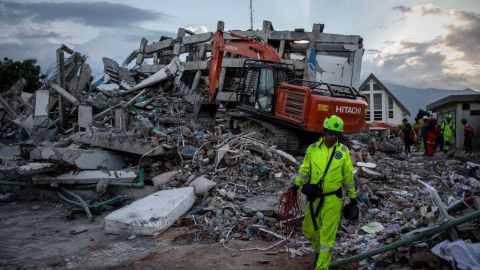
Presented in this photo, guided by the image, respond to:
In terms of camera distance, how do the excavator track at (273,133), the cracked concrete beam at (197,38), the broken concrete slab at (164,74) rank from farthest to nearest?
the cracked concrete beam at (197,38) < the broken concrete slab at (164,74) < the excavator track at (273,133)

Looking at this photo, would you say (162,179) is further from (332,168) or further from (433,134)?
(433,134)

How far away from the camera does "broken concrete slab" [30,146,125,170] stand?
8.62 metres

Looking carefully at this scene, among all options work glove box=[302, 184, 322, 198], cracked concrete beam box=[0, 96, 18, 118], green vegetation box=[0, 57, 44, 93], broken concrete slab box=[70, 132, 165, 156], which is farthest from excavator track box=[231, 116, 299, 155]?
green vegetation box=[0, 57, 44, 93]

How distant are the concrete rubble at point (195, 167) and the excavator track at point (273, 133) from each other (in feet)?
2.62

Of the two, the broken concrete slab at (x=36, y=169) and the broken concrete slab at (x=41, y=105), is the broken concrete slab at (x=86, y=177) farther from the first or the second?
the broken concrete slab at (x=41, y=105)

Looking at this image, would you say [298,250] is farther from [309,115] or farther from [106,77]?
[106,77]

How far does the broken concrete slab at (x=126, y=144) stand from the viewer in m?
9.10

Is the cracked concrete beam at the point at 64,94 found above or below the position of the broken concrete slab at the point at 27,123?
above

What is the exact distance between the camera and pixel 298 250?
213 inches

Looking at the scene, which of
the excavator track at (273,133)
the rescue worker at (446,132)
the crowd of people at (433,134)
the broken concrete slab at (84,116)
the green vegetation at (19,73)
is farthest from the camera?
the green vegetation at (19,73)

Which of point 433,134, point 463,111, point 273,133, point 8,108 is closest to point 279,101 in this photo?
point 273,133

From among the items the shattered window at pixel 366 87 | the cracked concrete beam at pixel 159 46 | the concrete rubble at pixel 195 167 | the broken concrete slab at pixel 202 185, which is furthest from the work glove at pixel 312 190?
the shattered window at pixel 366 87

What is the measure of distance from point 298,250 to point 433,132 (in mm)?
8907

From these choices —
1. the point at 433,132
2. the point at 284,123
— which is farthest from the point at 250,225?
the point at 433,132
